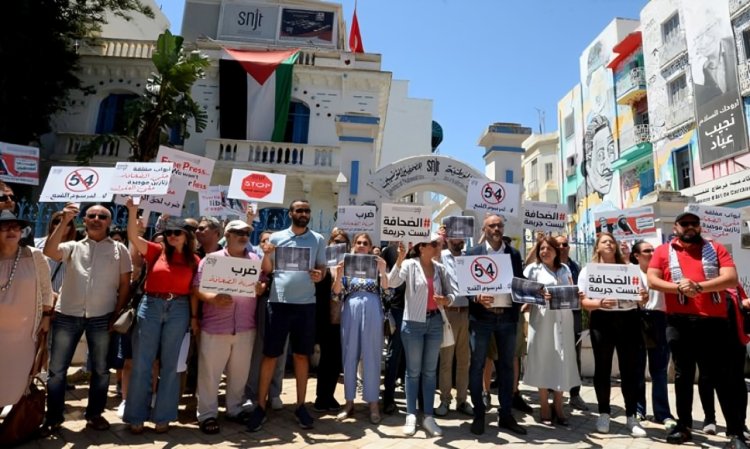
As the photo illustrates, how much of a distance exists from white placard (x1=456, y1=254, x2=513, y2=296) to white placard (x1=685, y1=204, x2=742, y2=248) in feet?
11.0

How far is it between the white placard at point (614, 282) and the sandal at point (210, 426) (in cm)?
366

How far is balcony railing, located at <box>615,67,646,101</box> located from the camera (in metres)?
18.0

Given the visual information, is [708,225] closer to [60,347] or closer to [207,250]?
[207,250]

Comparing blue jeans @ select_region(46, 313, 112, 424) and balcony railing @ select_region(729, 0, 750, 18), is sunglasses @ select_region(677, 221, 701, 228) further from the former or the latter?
balcony railing @ select_region(729, 0, 750, 18)

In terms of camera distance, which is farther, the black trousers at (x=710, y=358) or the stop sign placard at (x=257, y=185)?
the stop sign placard at (x=257, y=185)

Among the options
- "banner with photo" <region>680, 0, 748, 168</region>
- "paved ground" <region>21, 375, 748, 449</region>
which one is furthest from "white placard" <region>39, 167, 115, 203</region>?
"banner with photo" <region>680, 0, 748, 168</region>

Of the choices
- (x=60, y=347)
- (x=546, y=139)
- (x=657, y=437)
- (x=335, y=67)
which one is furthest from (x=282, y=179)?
(x=546, y=139)

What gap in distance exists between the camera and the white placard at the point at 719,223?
542 centimetres

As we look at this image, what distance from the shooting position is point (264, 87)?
46.3 feet

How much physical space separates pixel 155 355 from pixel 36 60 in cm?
1302

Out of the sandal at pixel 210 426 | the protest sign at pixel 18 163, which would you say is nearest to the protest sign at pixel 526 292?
the sandal at pixel 210 426

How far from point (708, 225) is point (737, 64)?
448 inches

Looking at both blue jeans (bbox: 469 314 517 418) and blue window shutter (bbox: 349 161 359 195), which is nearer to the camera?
blue jeans (bbox: 469 314 517 418)

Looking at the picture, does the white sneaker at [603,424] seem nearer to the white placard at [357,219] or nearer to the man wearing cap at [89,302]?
the white placard at [357,219]
